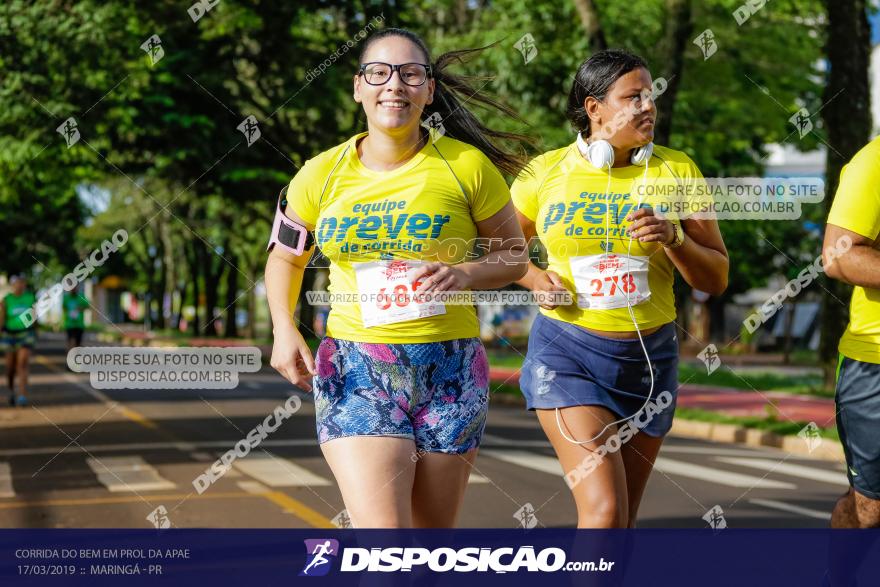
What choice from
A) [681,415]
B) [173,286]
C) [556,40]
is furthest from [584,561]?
[173,286]

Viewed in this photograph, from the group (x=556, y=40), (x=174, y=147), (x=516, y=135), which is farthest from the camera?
(x=556, y=40)

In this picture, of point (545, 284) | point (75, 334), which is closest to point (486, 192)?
point (545, 284)

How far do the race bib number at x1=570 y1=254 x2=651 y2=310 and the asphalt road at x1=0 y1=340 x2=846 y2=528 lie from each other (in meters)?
1.50

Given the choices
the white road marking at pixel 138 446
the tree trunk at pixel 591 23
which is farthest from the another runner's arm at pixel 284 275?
the tree trunk at pixel 591 23

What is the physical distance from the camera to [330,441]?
3.71 meters

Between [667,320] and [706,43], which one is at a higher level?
[706,43]

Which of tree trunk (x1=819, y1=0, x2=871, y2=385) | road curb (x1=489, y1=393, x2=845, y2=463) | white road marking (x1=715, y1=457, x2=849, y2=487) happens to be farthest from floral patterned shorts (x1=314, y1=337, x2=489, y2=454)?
tree trunk (x1=819, y1=0, x2=871, y2=385)

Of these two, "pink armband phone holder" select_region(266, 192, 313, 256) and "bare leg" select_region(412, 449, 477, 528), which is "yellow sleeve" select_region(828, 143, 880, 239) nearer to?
"bare leg" select_region(412, 449, 477, 528)

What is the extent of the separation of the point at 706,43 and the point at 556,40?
12380mm

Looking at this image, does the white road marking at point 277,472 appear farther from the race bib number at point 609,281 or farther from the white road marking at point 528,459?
the race bib number at point 609,281

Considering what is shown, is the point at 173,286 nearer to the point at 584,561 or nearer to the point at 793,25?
the point at 793,25

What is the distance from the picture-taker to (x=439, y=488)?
12.4 ft

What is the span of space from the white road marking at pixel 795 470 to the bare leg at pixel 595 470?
247 inches

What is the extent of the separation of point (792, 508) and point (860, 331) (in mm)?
4917
